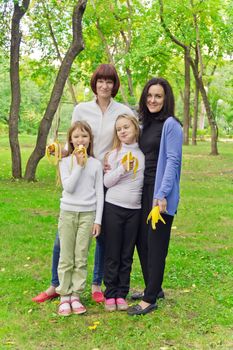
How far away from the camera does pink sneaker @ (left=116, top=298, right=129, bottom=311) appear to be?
191 inches

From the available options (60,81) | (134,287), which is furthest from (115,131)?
(60,81)

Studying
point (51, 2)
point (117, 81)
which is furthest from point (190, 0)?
point (117, 81)

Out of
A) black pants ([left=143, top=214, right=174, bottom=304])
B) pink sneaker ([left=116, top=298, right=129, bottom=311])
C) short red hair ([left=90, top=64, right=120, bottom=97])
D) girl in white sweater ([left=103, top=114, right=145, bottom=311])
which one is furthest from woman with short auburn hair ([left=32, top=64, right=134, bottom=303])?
pink sneaker ([left=116, top=298, right=129, bottom=311])

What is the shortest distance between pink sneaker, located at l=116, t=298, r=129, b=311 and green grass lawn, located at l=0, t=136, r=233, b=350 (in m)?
0.09

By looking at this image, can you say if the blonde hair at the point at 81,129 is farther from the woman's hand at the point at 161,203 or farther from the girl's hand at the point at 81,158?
the woman's hand at the point at 161,203

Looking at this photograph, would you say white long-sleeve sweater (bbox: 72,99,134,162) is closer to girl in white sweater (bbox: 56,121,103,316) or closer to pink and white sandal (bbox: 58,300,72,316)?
girl in white sweater (bbox: 56,121,103,316)

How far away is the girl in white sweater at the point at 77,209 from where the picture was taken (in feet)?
15.1

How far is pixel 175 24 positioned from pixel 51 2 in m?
8.18

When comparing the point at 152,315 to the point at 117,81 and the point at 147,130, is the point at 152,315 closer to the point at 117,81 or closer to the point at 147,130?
the point at 147,130

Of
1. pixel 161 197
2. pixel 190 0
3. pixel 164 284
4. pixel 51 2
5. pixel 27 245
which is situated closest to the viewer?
pixel 161 197

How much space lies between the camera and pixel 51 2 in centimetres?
1441

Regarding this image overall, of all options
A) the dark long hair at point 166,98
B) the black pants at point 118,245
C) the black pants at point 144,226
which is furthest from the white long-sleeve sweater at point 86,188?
the dark long hair at point 166,98

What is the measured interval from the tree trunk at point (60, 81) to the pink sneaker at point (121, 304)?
889 centimetres

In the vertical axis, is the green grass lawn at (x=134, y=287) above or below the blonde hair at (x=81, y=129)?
below
